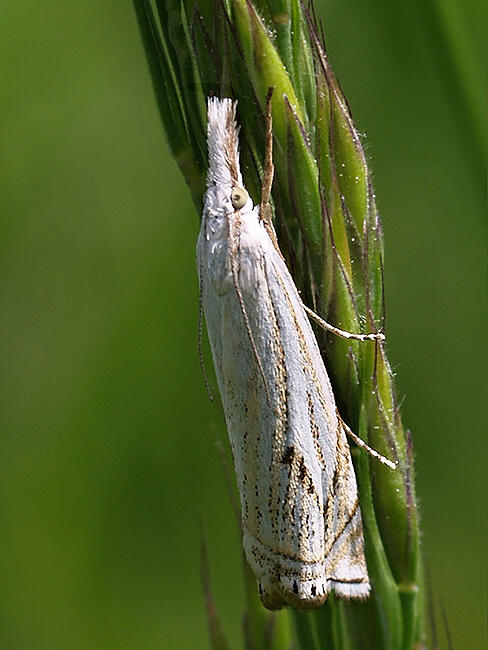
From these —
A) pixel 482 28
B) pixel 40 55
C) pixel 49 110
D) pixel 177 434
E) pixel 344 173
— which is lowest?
pixel 177 434

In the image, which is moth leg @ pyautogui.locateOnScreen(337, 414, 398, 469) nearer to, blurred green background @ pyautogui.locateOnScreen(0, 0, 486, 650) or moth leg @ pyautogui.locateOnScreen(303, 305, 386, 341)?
moth leg @ pyautogui.locateOnScreen(303, 305, 386, 341)

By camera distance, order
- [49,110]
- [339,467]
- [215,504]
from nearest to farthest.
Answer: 1. [339,467]
2. [215,504]
3. [49,110]

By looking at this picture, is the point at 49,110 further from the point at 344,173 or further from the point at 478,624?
the point at 478,624

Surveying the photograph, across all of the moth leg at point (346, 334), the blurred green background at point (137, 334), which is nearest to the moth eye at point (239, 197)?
the moth leg at point (346, 334)

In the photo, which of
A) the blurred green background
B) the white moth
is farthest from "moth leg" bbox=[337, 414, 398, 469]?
the blurred green background

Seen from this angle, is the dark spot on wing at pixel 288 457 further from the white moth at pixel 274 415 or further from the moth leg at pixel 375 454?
the moth leg at pixel 375 454

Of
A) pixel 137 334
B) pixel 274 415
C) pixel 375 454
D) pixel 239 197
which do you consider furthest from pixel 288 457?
pixel 137 334

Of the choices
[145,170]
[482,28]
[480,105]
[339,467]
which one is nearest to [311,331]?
[339,467]
